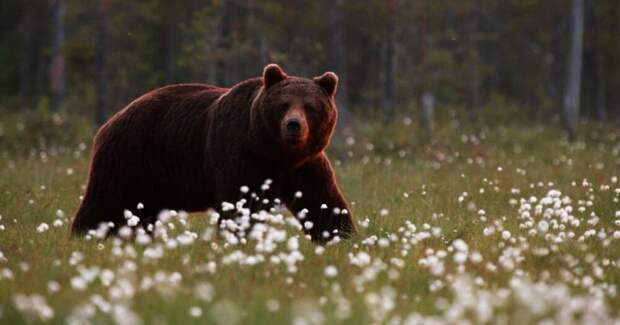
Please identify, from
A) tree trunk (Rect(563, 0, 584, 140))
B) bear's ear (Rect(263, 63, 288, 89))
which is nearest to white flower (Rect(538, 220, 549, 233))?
bear's ear (Rect(263, 63, 288, 89))

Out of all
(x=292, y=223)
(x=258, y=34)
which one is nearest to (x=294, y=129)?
(x=292, y=223)

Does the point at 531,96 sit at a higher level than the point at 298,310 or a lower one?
lower

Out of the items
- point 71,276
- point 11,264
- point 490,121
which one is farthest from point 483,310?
point 490,121

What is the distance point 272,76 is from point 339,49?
1190 cm

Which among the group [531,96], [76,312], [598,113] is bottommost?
[531,96]

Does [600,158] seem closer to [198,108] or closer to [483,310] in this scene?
[198,108]

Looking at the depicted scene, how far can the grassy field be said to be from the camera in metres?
4.24

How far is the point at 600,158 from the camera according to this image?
14359mm

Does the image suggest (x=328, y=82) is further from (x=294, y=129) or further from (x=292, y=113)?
(x=294, y=129)

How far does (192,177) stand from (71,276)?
2533 mm

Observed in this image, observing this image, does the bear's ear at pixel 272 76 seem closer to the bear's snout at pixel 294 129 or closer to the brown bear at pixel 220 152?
the brown bear at pixel 220 152

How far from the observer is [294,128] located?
654cm

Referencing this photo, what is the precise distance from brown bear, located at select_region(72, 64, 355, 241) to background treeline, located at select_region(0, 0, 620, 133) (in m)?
9.56

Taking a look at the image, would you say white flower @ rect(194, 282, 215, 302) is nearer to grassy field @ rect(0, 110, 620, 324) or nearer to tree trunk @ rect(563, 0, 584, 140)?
grassy field @ rect(0, 110, 620, 324)
